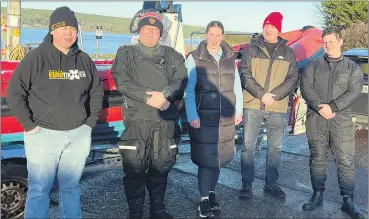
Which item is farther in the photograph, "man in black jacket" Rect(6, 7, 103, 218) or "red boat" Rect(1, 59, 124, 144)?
"red boat" Rect(1, 59, 124, 144)

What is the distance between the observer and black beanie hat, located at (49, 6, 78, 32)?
135 inches

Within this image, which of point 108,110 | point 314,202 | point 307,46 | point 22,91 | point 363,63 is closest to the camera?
point 22,91

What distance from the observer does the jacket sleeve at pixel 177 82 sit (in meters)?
3.84

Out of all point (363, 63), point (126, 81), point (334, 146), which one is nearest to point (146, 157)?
point (126, 81)

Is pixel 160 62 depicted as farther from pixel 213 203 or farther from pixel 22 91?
pixel 213 203

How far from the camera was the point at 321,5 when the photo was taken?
23.5 metres

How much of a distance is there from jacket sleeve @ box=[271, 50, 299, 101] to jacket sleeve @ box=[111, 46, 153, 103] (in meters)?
1.59

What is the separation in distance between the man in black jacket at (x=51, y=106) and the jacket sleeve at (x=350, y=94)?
2540 mm

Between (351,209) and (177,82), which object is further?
(351,209)

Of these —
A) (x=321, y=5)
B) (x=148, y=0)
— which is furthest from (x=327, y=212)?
(x=321, y=5)

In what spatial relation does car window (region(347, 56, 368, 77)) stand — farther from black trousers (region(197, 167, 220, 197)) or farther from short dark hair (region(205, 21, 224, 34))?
black trousers (region(197, 167, 220, 197))

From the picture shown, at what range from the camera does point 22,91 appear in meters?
3.31

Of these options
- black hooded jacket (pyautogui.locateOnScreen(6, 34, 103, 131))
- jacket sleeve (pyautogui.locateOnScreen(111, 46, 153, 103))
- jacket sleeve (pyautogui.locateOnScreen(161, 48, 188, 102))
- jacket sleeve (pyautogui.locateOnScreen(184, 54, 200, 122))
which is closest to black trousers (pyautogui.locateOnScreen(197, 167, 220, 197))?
jacket sleeve (pyautogui.locateOnScreen(184, 54, 200, 122))

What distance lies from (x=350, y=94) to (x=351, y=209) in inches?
48.1
